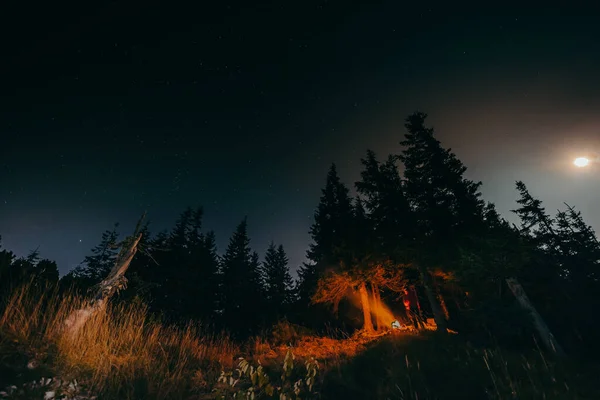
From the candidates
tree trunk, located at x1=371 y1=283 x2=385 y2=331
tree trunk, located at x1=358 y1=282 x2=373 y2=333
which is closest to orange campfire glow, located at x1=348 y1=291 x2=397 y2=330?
tree trunk, located at x1=371 y1=283 x2=385 y2=331

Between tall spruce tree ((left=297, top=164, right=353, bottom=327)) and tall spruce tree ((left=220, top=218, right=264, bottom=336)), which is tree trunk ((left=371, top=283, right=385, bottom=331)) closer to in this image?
tall spruce tree ((left=297, top=164, right=353, bottom=327))

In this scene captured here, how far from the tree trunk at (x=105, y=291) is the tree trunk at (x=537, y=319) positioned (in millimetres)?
17086

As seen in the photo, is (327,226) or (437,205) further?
(327,226)

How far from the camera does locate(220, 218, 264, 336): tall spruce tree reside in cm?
2631

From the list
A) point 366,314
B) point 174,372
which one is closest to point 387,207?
point 366,314

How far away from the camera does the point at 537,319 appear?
12.0 metres

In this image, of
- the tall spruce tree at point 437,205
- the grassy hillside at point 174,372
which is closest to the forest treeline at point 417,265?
the tall spruce tree at point 437,205

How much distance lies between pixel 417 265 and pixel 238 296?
67.5ft

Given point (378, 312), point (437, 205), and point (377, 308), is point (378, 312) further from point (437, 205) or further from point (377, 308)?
point (437, 205)

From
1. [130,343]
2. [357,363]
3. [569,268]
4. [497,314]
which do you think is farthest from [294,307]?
[569,268]

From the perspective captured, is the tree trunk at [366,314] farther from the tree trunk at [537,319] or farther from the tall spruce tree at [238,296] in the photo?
the tall spruce tree at [238,296]

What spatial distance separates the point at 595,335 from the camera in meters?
14.4

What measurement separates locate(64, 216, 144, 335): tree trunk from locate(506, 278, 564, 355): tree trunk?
17086mm

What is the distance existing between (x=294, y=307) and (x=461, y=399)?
949 inches
